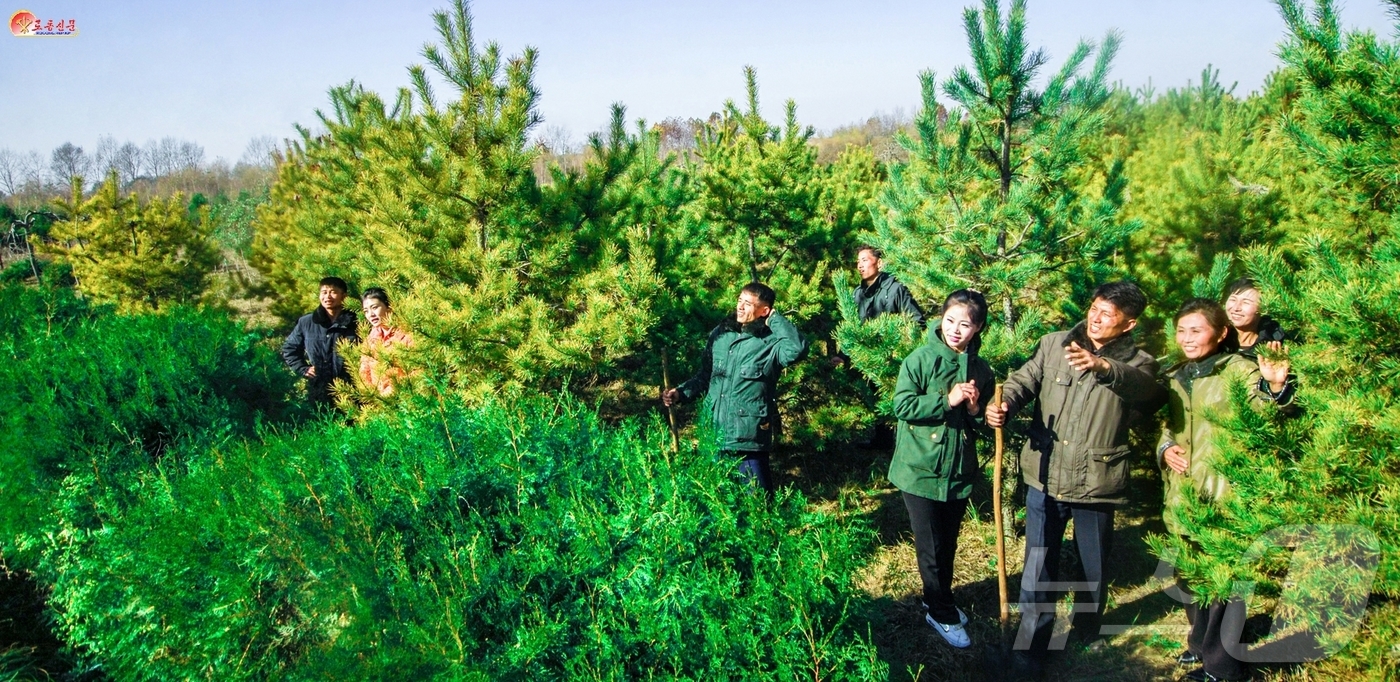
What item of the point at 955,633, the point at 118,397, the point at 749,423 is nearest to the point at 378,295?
the point at 118,397

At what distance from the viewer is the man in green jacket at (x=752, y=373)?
3.77m

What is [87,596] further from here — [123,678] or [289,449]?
[289,449]

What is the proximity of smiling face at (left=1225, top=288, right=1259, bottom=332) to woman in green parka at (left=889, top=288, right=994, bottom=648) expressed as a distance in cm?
96

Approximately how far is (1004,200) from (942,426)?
167 cm

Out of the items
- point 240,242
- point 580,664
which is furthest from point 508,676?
point 240,242

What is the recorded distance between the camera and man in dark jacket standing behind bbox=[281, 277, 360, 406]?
503 cm

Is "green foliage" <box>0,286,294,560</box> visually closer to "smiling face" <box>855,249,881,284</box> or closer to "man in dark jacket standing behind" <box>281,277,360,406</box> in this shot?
"man in dark jacket standing behind" <box>281,277,360,406</box>

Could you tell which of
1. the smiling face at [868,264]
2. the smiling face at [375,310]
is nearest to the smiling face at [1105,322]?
the smiling face at [868,264]

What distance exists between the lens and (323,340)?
5137mm

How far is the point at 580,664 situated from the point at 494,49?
3.49m

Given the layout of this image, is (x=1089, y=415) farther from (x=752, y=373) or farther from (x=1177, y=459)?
(x=752, y=373)

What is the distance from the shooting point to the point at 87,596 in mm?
2455

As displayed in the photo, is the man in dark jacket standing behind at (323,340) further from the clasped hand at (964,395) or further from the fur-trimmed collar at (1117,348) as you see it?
the fur-trimmed collar at (1117,348)

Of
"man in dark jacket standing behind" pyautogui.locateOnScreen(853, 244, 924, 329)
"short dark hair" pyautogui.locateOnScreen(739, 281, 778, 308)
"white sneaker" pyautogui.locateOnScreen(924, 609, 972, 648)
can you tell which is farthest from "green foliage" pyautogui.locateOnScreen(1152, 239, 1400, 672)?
"man in dark jacket standing behind" pyautogui.locateOnScreen(853, 244, 924, 329)
